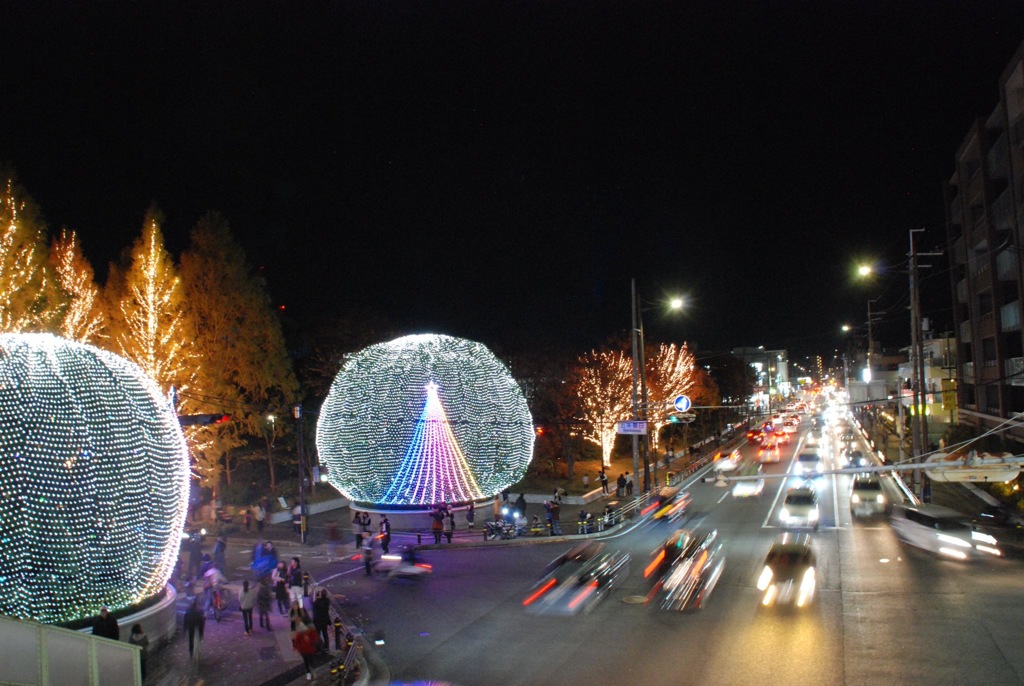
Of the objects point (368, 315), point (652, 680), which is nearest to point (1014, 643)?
point (652, 680)

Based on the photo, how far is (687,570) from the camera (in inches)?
723

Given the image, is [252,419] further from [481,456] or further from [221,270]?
[481,456]

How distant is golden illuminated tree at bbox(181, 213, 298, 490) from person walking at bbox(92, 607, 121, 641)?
1731 cm

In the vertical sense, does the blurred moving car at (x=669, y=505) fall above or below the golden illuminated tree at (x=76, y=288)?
below

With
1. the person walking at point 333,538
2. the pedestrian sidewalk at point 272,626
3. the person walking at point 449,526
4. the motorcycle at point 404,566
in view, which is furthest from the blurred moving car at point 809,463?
the motorcycle at point 404,566

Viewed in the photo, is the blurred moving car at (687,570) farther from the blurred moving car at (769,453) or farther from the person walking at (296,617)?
the blurred moving car at (769,453)

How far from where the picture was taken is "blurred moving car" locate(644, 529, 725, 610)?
15.5 meters

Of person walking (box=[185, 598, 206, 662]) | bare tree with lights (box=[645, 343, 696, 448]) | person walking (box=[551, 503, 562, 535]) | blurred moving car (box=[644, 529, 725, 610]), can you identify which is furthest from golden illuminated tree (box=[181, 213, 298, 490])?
bare tree with lights (box=[645, 343, 696, 448])

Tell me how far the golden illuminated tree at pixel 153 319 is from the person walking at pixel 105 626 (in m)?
16.7

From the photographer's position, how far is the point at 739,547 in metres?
21.1

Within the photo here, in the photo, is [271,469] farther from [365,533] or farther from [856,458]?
[856,458]

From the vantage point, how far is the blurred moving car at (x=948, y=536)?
18.6 metres

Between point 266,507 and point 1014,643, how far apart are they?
2679cm

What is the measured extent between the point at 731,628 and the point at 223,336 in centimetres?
2361
